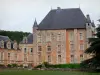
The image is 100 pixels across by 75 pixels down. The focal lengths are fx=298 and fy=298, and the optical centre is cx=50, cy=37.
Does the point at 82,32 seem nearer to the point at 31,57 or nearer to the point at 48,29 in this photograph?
the point at 48,29

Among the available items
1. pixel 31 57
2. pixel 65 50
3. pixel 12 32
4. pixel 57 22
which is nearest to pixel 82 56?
pixel 65 50

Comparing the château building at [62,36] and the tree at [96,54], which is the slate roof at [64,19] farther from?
the tree at [96,54]

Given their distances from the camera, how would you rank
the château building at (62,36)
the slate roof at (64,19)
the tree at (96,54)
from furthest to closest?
the slate roof at (64,19) < the château building at (62,36) < the tree at (96,54)

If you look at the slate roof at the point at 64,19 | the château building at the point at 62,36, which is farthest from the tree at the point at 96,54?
the slate roof at the point at 64,19

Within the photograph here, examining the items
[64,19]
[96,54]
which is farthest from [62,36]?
[96,54]

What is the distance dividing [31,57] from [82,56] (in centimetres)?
1035

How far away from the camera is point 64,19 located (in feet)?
163

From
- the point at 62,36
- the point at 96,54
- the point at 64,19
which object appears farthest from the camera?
the point at 64,19

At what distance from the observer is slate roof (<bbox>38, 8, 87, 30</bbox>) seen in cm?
4856

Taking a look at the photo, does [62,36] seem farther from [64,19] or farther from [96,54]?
[96,54]

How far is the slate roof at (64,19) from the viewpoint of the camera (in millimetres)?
48562

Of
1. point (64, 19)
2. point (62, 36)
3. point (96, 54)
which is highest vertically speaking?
point (64, 19)

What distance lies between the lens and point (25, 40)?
53781mm

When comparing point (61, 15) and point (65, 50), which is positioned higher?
point (61, 15)
